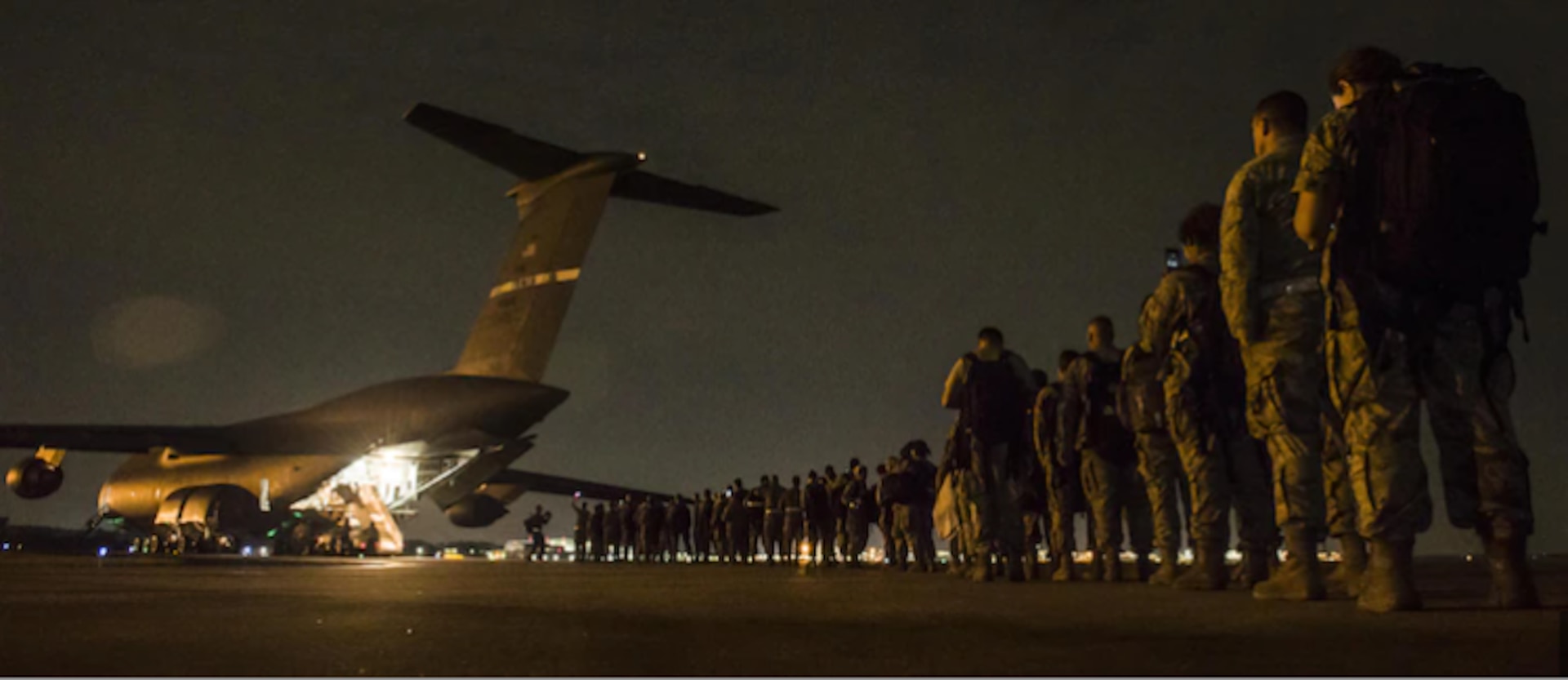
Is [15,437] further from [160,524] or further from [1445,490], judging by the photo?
[1445,490]

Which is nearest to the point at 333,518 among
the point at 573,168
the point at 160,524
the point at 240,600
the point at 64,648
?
the point at 160,524

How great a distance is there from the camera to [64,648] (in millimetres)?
3018

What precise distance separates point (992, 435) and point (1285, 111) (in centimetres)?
342

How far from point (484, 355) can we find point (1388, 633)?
20.0 m

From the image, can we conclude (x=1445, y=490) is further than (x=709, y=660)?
Yes

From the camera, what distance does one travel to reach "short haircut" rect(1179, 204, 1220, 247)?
259 inches

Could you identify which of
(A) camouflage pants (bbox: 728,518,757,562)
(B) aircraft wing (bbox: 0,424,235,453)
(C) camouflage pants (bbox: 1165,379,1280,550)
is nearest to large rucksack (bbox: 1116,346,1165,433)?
(C) camouflage pants (bbox: 1165,379,1280,550)

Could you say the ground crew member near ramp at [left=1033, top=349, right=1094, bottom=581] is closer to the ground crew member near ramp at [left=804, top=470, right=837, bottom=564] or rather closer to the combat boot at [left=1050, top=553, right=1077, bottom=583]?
the combat boot at [left=1050, top=553, right=1077, bottom=583]

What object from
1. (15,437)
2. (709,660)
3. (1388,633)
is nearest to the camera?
(709,660)

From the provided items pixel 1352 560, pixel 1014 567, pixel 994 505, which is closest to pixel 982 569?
pixel 1014 567

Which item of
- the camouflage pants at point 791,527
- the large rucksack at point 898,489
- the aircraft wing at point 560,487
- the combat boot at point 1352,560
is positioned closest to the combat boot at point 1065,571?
the combat boot at point 1352,560

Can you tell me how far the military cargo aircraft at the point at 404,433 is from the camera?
21297 mm

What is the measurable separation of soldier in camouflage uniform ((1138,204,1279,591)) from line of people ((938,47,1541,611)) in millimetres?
11

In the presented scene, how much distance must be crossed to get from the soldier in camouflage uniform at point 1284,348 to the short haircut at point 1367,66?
0.63 meters
